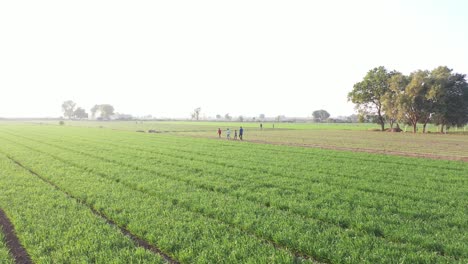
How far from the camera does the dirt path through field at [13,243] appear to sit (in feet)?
24.4

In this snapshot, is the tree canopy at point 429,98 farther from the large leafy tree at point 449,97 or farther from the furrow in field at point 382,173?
the furrow in field at point 382,173

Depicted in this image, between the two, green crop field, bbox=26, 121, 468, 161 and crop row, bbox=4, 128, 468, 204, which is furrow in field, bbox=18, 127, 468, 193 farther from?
green crop field, bbox=26, 121, 468, 161

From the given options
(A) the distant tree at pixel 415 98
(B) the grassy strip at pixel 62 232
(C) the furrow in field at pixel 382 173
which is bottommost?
(B) the grassy strip at pixel 62 232

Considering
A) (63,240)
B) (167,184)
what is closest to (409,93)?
(167,184)

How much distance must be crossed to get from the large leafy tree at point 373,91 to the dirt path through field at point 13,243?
3390 inches

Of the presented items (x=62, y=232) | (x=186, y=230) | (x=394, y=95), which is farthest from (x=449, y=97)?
(x=62, y=232)

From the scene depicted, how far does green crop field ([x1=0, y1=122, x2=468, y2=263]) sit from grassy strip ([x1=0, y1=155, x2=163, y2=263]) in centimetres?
3

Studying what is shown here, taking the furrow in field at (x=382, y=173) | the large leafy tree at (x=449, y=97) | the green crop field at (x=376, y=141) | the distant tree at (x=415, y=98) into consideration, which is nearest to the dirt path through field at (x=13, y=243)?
the furrow in field at (x=382, y=173)

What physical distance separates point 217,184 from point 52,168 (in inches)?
450

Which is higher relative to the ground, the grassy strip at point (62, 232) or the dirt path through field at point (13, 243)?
the grassy strip at point (62, 232)

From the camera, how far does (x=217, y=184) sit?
14078mm

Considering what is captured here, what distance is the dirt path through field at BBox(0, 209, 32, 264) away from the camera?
7.43 meters

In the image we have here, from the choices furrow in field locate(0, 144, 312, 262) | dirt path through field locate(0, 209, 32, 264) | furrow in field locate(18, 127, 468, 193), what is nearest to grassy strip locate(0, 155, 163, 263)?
dirt path through field locate(0, 209, 32, 264)

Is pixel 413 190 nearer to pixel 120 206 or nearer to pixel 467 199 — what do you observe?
pixel 467 199
